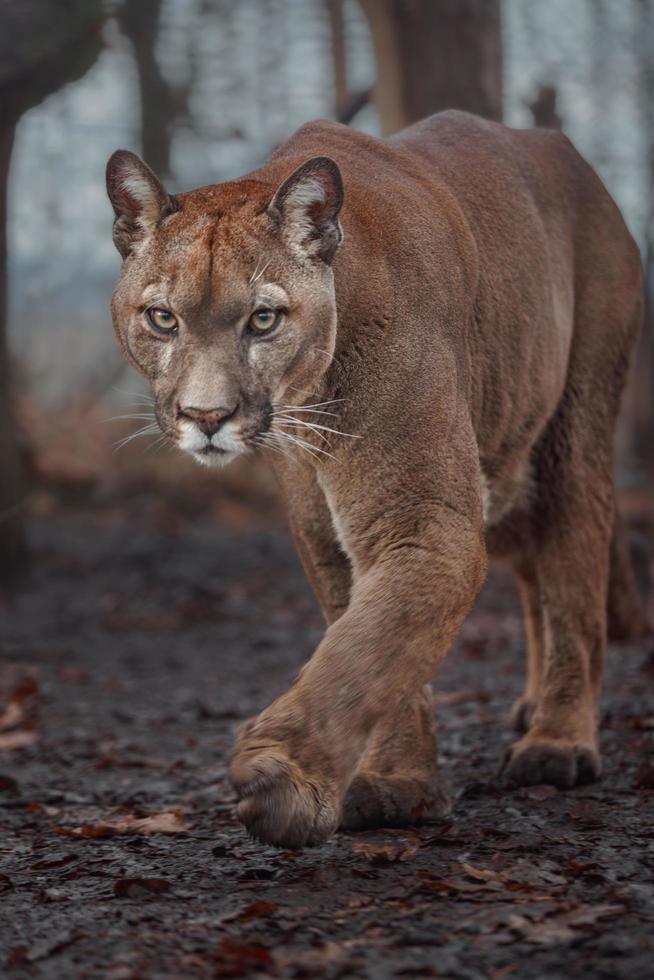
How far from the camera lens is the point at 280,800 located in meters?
2.89

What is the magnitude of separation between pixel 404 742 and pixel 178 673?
3720 millimetres

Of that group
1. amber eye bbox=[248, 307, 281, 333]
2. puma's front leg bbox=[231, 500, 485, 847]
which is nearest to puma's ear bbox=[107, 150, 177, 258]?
amber eye bbox=[248, 307, 281, 333]

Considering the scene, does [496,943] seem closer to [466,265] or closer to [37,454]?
→ [466,265]

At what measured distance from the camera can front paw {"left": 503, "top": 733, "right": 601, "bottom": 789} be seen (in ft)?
13.7

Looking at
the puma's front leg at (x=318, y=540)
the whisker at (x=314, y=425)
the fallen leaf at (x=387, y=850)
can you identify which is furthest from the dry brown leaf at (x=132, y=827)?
the whisker at (x=314, y=425)

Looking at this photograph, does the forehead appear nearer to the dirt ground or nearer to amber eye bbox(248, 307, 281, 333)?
amber eye bbox(248, 307, 281, 333)

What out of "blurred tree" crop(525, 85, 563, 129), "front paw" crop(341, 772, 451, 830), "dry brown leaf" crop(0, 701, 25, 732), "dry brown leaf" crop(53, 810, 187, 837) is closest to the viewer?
"front paw" crop(341, 772, 451, 830)

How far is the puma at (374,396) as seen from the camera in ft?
10.6

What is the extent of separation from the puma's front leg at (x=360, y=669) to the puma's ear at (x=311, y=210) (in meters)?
0.70

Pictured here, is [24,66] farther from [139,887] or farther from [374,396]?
[139,887]

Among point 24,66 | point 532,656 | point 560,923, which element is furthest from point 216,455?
point 24,66

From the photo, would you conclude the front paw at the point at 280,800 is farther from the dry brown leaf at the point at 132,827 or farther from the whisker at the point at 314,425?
the dry brown leaf at the point at 132,827

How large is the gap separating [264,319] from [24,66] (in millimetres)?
5539

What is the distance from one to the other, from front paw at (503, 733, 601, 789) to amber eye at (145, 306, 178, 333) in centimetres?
180
